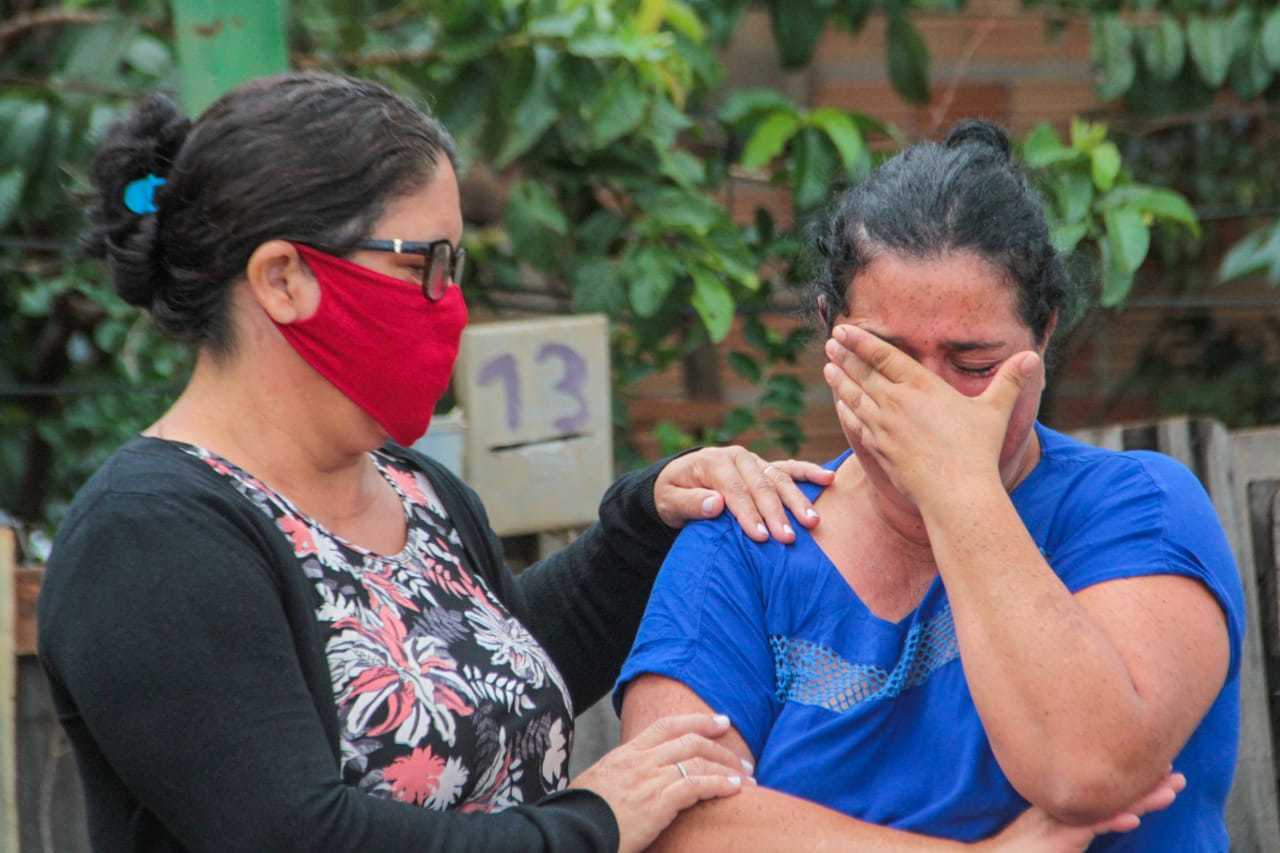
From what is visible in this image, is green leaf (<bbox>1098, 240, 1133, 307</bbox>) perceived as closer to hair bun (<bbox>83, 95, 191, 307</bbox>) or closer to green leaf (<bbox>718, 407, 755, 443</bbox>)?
green leaf (<bbox>718, 407, 755, 443</bbox>)

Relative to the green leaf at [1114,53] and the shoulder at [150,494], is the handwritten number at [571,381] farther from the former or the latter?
the green leaf at [1114,53]

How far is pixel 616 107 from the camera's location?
170 inches

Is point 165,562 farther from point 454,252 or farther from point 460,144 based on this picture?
point 460,144

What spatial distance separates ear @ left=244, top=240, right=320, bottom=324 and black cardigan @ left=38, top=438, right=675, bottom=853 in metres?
0.22

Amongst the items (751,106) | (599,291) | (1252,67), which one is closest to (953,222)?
(599,291)

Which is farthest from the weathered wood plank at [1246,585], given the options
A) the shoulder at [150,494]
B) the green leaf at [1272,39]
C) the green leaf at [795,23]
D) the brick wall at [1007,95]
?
Answer: the brick wall at [1007,95]

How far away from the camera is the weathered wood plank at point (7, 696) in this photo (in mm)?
2711

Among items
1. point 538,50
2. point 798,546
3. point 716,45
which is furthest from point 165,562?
point 716,45

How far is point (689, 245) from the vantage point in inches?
180

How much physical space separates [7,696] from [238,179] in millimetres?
1050

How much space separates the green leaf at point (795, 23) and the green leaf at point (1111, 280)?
3.93ft

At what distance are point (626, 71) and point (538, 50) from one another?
0.75ft

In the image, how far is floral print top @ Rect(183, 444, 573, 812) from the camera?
215 cm

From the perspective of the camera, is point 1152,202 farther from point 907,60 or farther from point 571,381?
point 571,381
